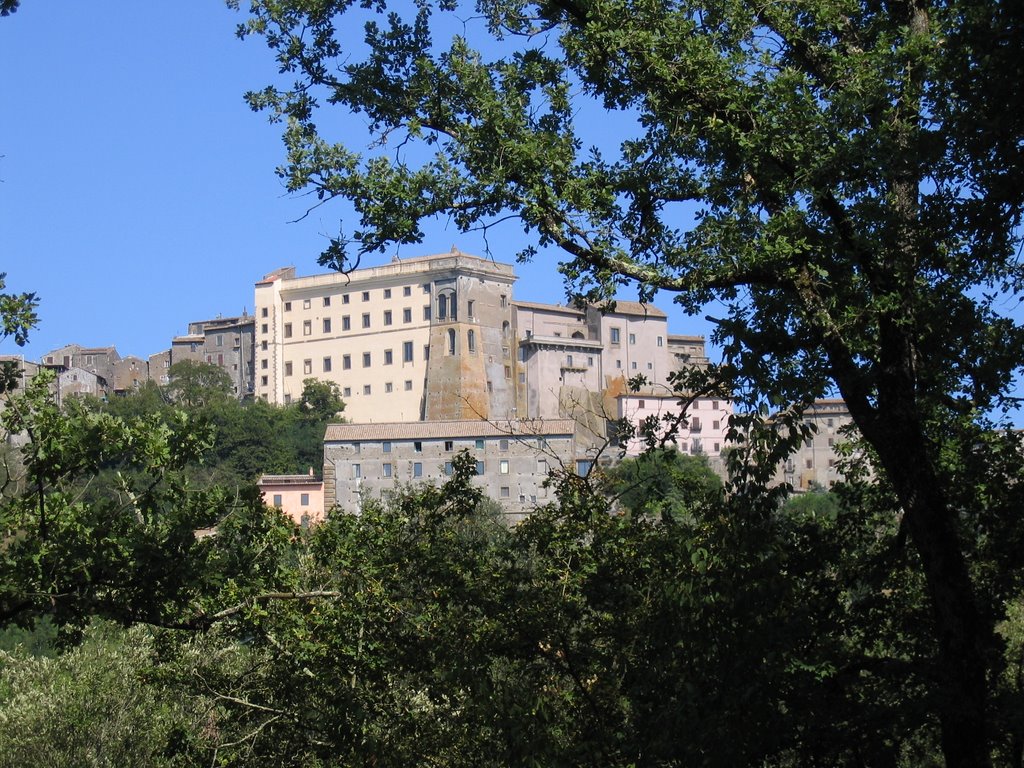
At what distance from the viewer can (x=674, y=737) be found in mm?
6848

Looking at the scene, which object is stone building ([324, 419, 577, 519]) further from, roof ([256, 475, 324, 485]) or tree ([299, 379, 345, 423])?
tree ([299, 379, 345, 423])

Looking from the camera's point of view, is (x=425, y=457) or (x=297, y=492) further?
(x=297, y=492)

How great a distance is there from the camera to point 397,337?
99.4 meters

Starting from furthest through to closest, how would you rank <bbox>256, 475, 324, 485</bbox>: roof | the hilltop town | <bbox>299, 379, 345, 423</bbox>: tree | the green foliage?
1. <bbox>299, 379, 345, 423</bbox>: tree
2. the hilltop town
3. <bbox>256, 475, 324, 485</bbox>: roof
4. the green foliage

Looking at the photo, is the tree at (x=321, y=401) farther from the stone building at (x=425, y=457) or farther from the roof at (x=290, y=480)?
the stone building at (x=425, y=457)

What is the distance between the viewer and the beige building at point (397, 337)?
3706 inches

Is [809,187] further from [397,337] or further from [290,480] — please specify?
[397,337]

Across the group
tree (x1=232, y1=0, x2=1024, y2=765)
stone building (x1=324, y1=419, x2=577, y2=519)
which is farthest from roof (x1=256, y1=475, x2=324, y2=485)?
tree (x1=232, y1=0, x2=1024, y2=765)

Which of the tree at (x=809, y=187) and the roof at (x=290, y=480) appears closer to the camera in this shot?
the tree at (x=809, y=187)

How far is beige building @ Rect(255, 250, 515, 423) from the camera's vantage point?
9412 cm

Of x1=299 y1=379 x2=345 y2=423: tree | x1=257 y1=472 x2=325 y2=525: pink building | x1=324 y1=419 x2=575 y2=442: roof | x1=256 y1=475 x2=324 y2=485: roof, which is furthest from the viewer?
x1=299 y1=379 x2=345 y2=423: tree

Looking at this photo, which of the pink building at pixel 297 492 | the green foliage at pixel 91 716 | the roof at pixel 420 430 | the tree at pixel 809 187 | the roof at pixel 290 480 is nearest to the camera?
the tree at pixel 809 187

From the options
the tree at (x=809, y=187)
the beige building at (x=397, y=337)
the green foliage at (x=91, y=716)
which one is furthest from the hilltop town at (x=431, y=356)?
the tree at (x=809, y=187)

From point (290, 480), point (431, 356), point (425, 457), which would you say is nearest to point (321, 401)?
point (431, 356)
